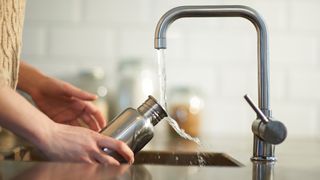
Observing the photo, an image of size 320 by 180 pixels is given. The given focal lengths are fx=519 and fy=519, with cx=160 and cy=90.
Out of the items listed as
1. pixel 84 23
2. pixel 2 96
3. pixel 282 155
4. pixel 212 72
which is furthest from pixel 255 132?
pixel 84 23

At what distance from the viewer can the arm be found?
2.18 ft

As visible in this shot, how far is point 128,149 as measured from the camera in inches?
28.1

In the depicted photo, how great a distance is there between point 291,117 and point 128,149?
95 cm

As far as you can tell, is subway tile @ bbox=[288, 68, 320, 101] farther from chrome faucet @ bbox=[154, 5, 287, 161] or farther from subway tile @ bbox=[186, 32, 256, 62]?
chrome faucet @ bbox=[154, 5, 287, 161]

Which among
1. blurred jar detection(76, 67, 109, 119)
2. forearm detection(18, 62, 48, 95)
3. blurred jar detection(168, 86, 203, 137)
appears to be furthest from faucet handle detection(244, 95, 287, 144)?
blurred jar detection(76, 67, 109, 119)

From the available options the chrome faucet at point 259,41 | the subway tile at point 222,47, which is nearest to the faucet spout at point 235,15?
the chrome faucet at point 259,41

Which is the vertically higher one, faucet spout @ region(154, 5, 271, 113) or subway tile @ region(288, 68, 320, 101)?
faucet spout @ region(154, 5, 271, 113)

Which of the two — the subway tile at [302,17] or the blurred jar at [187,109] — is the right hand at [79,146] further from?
the subway tile at [302,17]

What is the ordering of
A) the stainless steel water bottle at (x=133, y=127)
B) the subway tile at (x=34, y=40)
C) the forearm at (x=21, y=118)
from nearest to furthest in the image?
the forearm at (x=21, y=118) → the stainless steel water bottle at (x=133, y=127) → the subway tile at (x=34, y=40)

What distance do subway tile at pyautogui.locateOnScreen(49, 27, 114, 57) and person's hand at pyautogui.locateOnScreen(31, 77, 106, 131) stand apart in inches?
20.9

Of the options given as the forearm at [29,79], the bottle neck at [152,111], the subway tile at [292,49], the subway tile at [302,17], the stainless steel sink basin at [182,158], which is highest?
the subway tile at [302,17]

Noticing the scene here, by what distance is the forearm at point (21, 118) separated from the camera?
0.66 m

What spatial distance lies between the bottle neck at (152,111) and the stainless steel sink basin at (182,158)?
0.67 ft

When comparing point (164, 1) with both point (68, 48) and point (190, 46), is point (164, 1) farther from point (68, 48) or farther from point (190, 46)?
point (68, 48)
